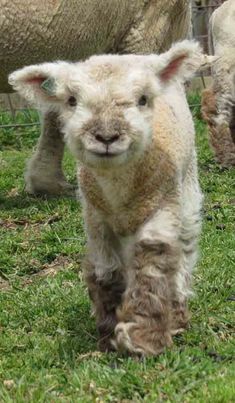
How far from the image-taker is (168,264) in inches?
191

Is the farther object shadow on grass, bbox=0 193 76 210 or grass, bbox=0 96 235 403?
shadow on grass, bbox=0 193 76 210

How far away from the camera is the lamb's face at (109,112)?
4430 mm

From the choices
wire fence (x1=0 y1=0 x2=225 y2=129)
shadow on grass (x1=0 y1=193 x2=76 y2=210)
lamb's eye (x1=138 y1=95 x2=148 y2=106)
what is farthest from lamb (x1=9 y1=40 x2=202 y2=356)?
wire fence (x1=0 y1=0 x2=225 y2=129)

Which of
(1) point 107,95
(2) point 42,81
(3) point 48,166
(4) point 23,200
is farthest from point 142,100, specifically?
(3) point 48,166

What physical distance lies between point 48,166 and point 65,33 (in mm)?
1238

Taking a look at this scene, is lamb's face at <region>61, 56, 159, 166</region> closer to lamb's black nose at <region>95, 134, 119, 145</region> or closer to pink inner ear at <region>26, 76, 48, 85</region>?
lamb's black nose at <region>95, 134, 119, 145</region>

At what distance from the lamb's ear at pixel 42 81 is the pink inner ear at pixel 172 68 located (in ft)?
1.55

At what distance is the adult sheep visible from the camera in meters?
8.33

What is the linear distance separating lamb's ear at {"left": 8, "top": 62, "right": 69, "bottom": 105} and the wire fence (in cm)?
851

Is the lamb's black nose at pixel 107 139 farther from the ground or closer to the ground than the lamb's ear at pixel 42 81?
closer to the ground

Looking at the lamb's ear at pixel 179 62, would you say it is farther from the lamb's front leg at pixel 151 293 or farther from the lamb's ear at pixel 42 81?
the lamb's front leg at pixel 151 293

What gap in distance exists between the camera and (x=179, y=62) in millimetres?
5078

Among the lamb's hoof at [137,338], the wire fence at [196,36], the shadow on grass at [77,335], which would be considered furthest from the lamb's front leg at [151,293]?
the wire fence at [196,36]

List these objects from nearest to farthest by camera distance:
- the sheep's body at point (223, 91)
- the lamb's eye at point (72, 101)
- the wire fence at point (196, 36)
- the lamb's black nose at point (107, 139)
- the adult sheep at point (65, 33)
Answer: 1. the lamb's black nose at point (107, 139)
2. the lamb's eye at point (72, 101)
3. the adult sheep at point (65, 33)
4. the sheep's body at point (223, 91)
5. the wire fence at point (196, 36)
